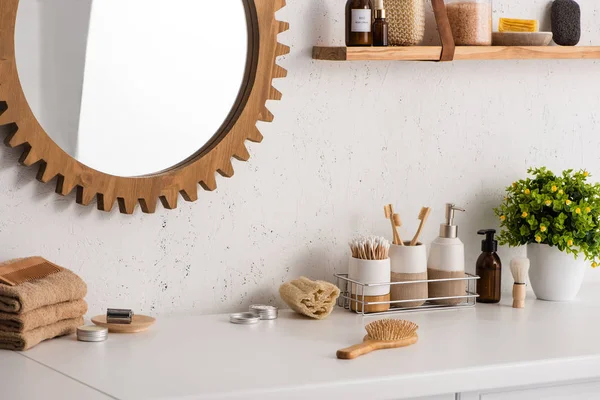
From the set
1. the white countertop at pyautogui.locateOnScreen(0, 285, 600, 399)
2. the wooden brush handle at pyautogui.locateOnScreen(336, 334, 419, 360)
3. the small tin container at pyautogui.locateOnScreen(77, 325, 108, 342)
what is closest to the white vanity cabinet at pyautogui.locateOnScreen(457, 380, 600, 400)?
the white countertop at pyautogui.locateOnScreen(0, 285, 600, 399)

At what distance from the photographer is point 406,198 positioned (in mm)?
2166

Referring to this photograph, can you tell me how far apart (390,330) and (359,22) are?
2.18 ft

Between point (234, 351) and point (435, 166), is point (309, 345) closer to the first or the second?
point (234, 351)

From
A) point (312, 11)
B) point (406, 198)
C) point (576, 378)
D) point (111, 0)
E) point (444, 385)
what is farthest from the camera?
point (406, 198)

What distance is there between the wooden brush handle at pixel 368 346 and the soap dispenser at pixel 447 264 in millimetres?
365

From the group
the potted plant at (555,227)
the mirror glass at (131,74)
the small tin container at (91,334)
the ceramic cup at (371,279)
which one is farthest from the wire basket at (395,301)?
the small tin container at (91,334)

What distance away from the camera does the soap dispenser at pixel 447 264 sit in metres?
2.07

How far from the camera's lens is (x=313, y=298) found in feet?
6.23

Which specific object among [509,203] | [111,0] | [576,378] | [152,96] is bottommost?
[576,378]

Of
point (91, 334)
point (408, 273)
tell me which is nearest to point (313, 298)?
point (408, 273)

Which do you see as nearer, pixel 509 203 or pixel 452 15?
pixel 452 15

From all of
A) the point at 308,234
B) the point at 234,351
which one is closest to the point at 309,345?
the point at 234,351

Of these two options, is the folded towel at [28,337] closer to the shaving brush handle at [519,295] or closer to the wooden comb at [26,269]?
the wooden comb at [26,269]

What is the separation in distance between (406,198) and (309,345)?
59 cm
